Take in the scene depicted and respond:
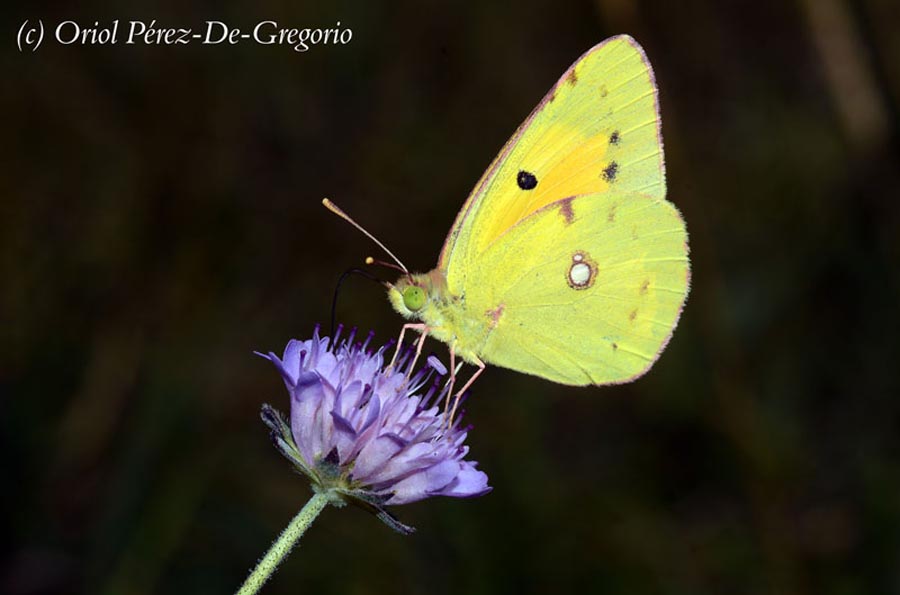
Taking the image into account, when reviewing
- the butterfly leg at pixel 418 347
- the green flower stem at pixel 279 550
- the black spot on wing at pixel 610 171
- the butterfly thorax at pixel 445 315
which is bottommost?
the green flower stem at pixel 279 550

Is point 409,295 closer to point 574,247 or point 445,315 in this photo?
point 445,315

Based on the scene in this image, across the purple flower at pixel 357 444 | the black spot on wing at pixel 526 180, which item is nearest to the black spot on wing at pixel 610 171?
the black spot on wing at pixel 526 180

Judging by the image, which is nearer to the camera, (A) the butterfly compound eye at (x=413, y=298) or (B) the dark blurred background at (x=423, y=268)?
(A) the butterfly compound eye at (x=413, y=298)

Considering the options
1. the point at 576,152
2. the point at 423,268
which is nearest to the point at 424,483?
the point at 576,152

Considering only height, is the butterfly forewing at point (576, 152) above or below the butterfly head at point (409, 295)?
above

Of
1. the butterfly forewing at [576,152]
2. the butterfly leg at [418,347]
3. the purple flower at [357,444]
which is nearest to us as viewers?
the purple flower at [357,444]

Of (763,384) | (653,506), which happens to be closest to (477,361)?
(653,506)

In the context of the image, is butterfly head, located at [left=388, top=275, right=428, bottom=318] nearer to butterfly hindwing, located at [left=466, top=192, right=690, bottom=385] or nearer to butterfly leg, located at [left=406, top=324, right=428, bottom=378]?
butterfly leg, located at [left=406, top=324, right=428, bottom=378]

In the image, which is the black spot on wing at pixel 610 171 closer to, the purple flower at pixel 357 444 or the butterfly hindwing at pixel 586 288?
the butterfly hindwing at pixel 586 288

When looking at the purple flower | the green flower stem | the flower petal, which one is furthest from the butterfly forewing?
the green flower stem
